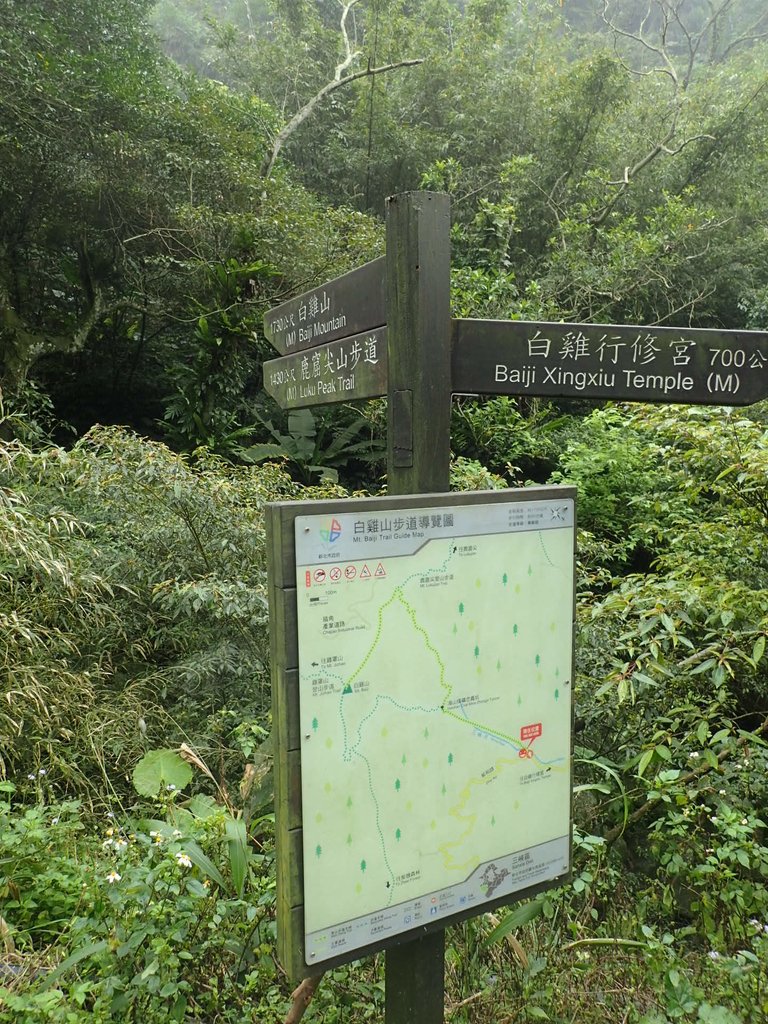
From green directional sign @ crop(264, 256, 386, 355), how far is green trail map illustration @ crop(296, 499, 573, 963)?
519mm

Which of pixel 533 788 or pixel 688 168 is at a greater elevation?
pixel 688 168

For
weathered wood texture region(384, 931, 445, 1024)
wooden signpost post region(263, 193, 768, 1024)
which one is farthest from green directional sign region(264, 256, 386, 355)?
weathered wood texture region(384, 931, 445, 1024)

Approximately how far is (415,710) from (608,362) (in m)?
0.88

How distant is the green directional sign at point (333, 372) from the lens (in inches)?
62.2

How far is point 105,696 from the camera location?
3.31m

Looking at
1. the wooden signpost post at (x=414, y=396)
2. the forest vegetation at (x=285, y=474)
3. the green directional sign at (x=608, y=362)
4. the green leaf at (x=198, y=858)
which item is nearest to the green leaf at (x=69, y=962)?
the forest vegetation at (x=285, y=474)

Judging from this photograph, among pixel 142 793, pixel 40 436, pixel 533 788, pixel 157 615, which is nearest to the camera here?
pixel 533 788

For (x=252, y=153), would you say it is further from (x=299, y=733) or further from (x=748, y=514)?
(x=299, y=733)

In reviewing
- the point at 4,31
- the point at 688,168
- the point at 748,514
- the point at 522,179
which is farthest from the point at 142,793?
the point at 688,168

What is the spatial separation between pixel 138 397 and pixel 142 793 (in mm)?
7944

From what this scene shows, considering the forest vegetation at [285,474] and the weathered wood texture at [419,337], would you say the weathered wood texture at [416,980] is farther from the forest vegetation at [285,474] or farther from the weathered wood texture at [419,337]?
the weathered wood texture at [419,337]

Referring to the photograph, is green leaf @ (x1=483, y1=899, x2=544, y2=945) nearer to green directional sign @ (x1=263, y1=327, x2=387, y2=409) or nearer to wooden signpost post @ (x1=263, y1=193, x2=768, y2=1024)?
wooden signpost post @ (x1=263, y1=193, x2=768, y2=1024)

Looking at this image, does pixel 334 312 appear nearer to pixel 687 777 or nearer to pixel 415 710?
pixel 415 710

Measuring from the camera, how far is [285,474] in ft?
15.1
